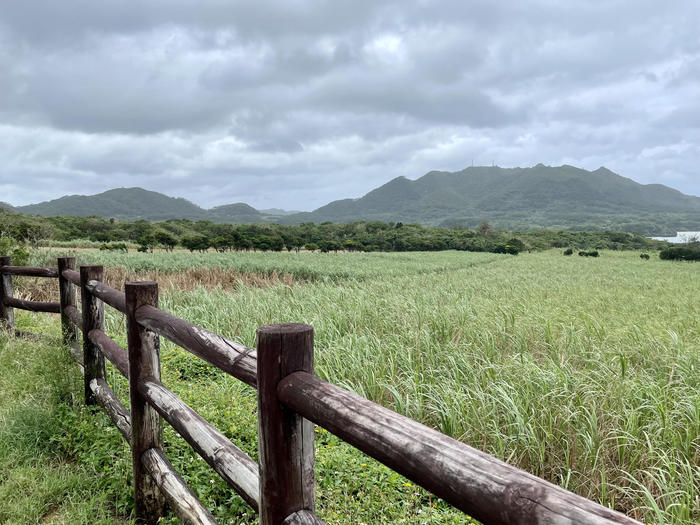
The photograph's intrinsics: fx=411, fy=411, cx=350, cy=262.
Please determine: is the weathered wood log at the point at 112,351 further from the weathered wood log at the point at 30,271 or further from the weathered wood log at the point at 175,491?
the weathered wood log at the point at 30,271

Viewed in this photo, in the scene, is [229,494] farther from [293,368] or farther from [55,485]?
[293,368]

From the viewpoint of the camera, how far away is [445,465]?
3.46ft

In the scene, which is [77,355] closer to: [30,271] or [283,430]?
[30,271]

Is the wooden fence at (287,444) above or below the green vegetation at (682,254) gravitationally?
above

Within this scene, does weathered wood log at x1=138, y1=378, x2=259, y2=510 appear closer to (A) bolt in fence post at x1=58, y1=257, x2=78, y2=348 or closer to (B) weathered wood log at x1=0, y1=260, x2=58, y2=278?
(A) bolt in fence post at x1=58, y1=257, x2=78, y2=348

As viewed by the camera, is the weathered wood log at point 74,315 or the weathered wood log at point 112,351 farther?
the weathered wood log at point 74,315

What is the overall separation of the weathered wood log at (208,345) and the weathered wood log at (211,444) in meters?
0.45

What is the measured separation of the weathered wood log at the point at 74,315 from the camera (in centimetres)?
485

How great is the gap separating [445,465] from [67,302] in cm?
606

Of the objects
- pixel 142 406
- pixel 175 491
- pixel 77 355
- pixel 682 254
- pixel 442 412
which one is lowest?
pixel 682 254

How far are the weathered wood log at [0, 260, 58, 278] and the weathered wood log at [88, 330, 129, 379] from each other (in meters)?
2.37

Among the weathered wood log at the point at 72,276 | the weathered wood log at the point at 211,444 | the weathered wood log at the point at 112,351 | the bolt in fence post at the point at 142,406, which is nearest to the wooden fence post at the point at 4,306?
the weathered wood log at the point at 72,276

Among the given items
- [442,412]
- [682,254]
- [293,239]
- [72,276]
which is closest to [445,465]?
[442,412]

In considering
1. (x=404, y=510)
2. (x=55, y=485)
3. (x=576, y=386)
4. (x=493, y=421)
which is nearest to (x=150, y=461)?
(x=55, y=485)
